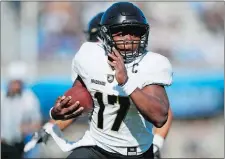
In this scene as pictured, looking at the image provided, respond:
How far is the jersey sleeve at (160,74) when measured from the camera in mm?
2881

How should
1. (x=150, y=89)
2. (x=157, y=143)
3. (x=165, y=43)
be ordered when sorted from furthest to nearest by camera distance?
(x=165, y=43), (x=157, y=143), (x=150, y=89)

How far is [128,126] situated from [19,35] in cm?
637

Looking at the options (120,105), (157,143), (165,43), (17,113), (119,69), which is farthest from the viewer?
(165,43)

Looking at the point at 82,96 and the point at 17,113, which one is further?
the point at 17,113

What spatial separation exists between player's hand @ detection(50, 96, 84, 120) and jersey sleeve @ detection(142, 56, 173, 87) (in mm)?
368

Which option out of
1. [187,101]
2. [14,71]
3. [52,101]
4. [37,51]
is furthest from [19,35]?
[187,101]

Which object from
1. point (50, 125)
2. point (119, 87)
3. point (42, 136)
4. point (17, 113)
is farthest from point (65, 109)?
point (17, 113)

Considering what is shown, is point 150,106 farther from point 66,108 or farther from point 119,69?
point 66,108

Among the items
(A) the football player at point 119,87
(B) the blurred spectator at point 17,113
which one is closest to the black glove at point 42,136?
(A) the football player at point 119,87

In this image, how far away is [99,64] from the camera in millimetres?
3010

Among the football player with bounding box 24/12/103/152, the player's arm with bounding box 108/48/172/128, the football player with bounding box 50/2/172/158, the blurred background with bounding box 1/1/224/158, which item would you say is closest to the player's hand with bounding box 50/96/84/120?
the football player with bounding box 50/2/172/158

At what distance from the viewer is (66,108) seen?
2859 mm

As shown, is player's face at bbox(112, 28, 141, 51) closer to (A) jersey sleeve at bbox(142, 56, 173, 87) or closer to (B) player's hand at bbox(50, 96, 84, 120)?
(A) jersey sleeve at bbox(142, 56, 173, 87)

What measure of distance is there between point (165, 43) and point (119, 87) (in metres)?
5.98
